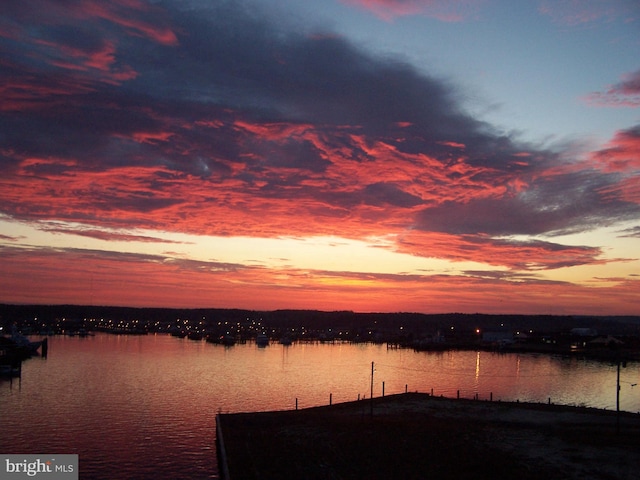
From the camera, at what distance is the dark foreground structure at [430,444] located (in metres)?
31.6

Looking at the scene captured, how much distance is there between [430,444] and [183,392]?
49.5m

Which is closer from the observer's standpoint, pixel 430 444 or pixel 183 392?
pixel 430 444

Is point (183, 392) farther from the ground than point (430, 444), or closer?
closer

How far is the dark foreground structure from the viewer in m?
31.6

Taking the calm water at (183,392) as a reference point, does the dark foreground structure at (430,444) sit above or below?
above

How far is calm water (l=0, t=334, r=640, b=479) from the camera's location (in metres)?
45.8

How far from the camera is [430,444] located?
122ft

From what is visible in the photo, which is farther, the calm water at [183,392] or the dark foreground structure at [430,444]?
the calm water at [183,392]

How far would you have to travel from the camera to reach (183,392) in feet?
255

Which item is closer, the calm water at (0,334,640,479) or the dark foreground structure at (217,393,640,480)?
the dark foreground structure at (217,393,640,480)

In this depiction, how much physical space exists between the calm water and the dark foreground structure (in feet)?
20.6

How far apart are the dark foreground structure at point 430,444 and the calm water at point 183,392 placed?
A: 6.27 m

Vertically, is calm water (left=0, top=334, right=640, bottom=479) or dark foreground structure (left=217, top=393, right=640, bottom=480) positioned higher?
dark foreground structure (left=217, top=393, right=640, bottom=480)

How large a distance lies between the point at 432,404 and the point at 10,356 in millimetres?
76249
